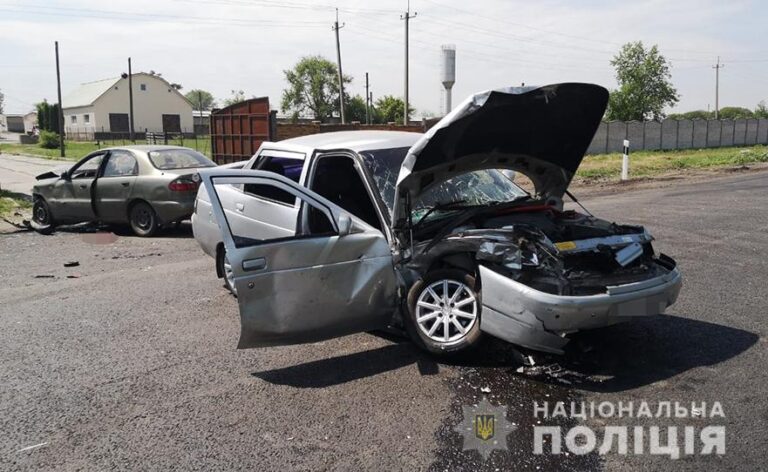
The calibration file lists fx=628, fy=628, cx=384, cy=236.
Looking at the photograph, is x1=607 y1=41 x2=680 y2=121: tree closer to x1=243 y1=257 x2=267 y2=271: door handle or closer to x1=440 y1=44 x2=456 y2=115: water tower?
x1=440 y1=44 x2=456 y2=115: water tower

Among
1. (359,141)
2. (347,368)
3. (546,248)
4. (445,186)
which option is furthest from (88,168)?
(546,248)

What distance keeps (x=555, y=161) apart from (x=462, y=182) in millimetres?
908

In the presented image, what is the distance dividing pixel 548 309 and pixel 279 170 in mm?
3480

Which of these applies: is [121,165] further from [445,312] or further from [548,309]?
[548,309]

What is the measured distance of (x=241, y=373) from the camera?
4.67 metres

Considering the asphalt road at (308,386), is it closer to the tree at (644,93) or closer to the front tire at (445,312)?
the front tire at (445,312)

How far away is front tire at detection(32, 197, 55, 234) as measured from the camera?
11.9 metres

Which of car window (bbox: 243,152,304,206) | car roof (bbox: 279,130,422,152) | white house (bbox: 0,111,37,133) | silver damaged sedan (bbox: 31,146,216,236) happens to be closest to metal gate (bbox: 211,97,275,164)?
Answer: silver damaged sedan (bbox: 31,146,216,236)

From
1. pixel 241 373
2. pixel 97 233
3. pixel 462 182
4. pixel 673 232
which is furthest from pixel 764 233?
pixel 97 233

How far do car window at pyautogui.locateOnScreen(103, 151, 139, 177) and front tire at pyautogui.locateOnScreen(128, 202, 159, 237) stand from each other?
1.95ft

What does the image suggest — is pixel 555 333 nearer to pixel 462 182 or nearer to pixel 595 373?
pixel 595 373

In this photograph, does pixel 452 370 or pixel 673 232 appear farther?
pixel 673 232

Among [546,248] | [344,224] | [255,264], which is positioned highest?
[344,224]

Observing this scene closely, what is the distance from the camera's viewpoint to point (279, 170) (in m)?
6.54
